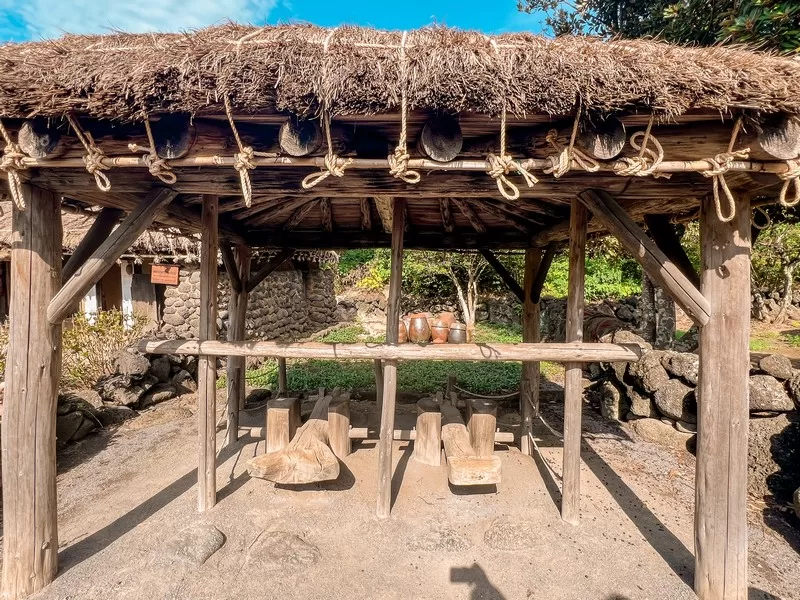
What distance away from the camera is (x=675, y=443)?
4.77 meters

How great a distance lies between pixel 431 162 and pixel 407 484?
9.53ft

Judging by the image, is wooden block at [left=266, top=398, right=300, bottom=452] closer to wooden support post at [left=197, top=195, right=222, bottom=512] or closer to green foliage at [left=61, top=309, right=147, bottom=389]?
wooden support post at [left=197, top=195, right=222, bottom=512]

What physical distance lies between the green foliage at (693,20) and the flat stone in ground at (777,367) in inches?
130

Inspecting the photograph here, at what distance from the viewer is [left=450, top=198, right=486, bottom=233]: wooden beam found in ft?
13.6

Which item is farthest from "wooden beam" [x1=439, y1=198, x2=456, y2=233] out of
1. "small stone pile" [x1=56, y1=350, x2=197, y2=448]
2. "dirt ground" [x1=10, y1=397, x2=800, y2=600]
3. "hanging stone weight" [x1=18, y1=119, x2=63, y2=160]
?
"small stone pile" [x1=56, y1=350, x2=197, y2=448]

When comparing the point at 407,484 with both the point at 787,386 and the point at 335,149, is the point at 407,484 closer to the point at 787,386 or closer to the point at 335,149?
the point at 335,149

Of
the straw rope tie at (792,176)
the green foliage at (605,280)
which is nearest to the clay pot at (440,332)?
the straw rope tie at (792,176)

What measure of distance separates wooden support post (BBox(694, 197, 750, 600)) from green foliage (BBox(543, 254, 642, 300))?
10.9 metres

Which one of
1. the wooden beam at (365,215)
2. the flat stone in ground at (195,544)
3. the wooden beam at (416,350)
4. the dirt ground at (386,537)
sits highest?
the wooden beam at (365,215)

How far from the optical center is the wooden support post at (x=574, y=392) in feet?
10.0

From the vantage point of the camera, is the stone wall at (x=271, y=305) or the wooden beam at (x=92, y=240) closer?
the wooden beam at (x=92, y=240)

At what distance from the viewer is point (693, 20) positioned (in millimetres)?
5125

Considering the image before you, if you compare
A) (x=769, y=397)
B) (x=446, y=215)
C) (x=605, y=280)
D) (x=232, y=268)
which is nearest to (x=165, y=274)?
(x=232, y=268)

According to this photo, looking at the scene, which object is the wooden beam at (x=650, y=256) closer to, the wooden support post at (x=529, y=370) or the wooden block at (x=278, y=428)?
the wooden support post at (x=529, y=370)
